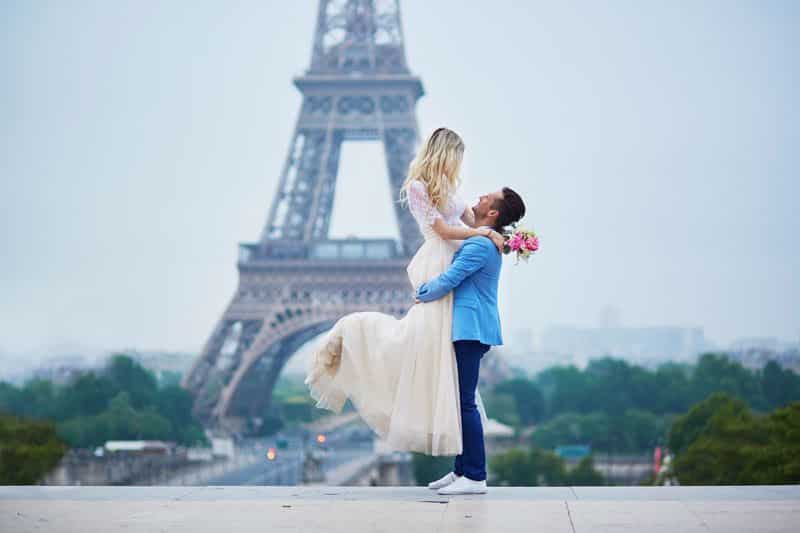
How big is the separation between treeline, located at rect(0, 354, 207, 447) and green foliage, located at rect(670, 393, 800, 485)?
16.8m

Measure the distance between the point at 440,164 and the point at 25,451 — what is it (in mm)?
23166

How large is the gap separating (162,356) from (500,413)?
12.7 metres

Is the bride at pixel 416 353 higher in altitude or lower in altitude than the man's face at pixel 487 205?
lower

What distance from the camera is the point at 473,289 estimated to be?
6.29m

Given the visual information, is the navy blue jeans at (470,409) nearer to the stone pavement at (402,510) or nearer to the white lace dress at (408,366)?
the white lace dress at (408,366)

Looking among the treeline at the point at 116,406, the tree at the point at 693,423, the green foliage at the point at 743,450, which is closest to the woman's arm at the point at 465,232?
the green foliage at the point at 743,450

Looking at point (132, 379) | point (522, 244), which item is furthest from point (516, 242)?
point (132, 379)

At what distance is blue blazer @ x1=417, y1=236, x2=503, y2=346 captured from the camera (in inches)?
244

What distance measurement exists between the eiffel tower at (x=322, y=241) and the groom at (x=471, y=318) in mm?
34029

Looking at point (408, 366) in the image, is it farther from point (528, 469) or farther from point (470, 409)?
point (528, 469)

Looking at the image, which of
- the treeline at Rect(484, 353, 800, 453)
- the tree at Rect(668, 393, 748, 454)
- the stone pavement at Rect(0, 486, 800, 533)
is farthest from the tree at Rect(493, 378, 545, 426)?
the stone pavement at Rect(0, 486, 800, 533)

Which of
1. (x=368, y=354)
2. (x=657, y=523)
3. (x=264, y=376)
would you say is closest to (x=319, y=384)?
(x=368, y=354)

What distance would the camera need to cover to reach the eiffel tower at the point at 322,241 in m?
41.1

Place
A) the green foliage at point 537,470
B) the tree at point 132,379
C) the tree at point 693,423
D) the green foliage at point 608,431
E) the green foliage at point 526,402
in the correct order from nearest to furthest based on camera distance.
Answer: the tree at point 693,423
the green foliage at point 537,470
the tree at point 132,379
the green foliage at point 608,431
the green foliage at point 526,402
